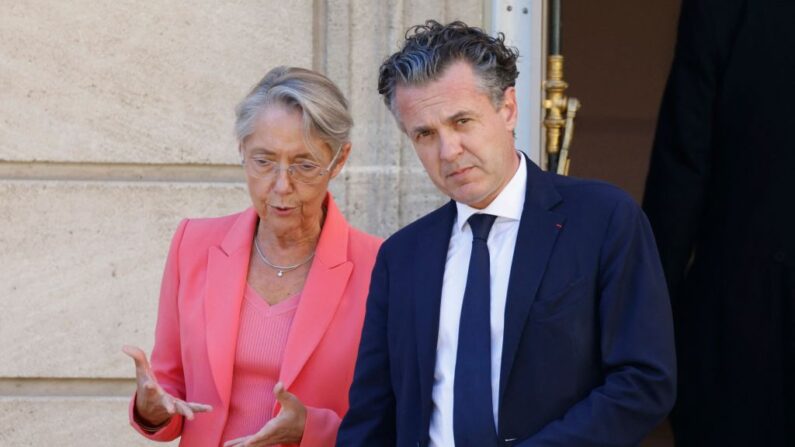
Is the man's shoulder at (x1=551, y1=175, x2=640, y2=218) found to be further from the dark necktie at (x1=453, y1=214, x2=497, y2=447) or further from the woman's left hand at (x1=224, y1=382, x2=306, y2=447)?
the woman's left hand at (x1=224, y1=382, x2=306, y2=447)

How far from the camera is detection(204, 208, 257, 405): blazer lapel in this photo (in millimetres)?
3389

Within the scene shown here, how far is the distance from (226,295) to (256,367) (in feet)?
0.65

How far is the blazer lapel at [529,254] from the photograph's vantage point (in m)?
2.81

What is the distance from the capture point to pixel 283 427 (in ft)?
10.7

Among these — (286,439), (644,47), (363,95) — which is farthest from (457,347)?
(644,47)

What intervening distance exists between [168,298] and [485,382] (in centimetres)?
104

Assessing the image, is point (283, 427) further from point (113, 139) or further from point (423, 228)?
point (113, 139)

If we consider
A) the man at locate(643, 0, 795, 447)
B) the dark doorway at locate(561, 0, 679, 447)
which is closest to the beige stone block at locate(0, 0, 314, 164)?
the man at locate(643, 0, 795, 447)

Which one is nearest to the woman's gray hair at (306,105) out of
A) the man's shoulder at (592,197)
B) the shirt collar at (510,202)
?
the shirt collar at (510,202)

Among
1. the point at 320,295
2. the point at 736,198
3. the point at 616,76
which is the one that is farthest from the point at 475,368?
the point at 616,76

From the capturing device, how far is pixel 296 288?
3549mm

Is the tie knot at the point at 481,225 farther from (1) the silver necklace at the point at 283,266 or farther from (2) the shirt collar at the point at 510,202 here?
(1) the silver necklace at the point at 283,266

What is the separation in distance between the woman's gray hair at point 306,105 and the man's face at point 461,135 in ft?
1.50

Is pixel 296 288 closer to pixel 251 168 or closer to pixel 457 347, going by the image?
pixel 251 168
